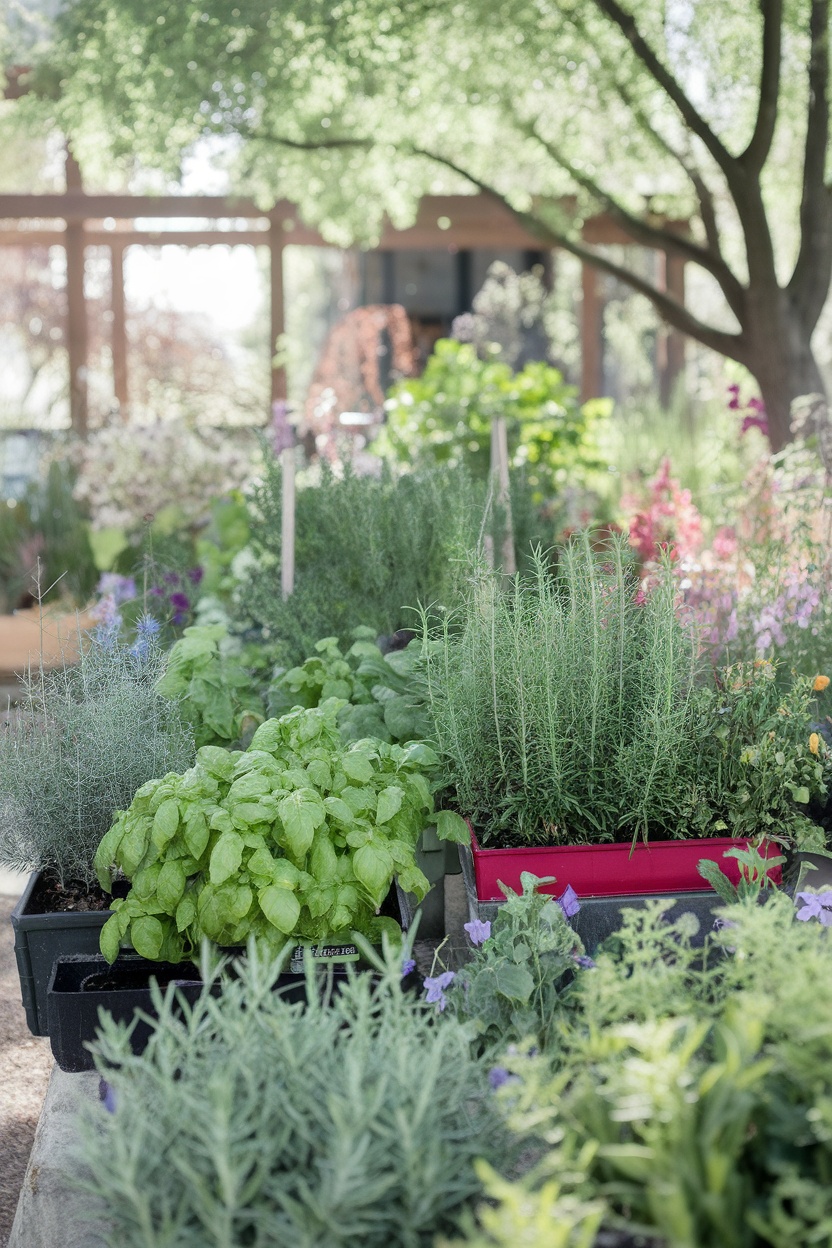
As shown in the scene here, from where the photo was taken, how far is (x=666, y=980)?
1.51 m

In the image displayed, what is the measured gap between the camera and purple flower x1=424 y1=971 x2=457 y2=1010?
6.14ft

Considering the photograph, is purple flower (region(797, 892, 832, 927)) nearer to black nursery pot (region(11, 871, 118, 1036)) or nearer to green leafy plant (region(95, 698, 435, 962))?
green leafy plant (region(95, 698, 435, 962))

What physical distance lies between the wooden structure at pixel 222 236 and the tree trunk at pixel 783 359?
2975 mm

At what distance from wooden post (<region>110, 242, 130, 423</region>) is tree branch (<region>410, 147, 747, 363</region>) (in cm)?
387

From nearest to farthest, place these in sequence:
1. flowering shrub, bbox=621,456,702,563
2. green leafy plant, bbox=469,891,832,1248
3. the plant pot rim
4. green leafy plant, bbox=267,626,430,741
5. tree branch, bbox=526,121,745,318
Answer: green leafy plant, bbox=469,891,832,1248 < the plant pot rim < green leafy plant, bbox=267,626,430,741 < flowering shrub, bbox=621,456,702,563 < tree branch, bbox=526,121,745,318

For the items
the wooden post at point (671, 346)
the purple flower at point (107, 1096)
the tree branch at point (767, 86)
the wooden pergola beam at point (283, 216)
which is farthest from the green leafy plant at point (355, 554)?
the wooden post at point (671, 346)

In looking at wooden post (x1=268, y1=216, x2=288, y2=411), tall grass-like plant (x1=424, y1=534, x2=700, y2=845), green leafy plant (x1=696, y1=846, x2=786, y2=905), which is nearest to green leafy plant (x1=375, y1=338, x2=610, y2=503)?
tall grass-like plant (x1=424, y1=534, x2=700, y2=845)

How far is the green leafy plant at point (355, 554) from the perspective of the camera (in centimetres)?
344

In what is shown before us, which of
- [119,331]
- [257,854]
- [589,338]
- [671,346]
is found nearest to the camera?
[257,854]

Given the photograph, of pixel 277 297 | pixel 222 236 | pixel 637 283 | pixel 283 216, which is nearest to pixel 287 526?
pixel 637 283

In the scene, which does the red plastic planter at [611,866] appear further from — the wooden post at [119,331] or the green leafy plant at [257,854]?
the wooden post at [119,331]

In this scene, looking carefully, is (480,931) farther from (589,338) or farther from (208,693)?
(589,338)

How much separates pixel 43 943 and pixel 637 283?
5138mm

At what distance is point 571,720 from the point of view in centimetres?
231
